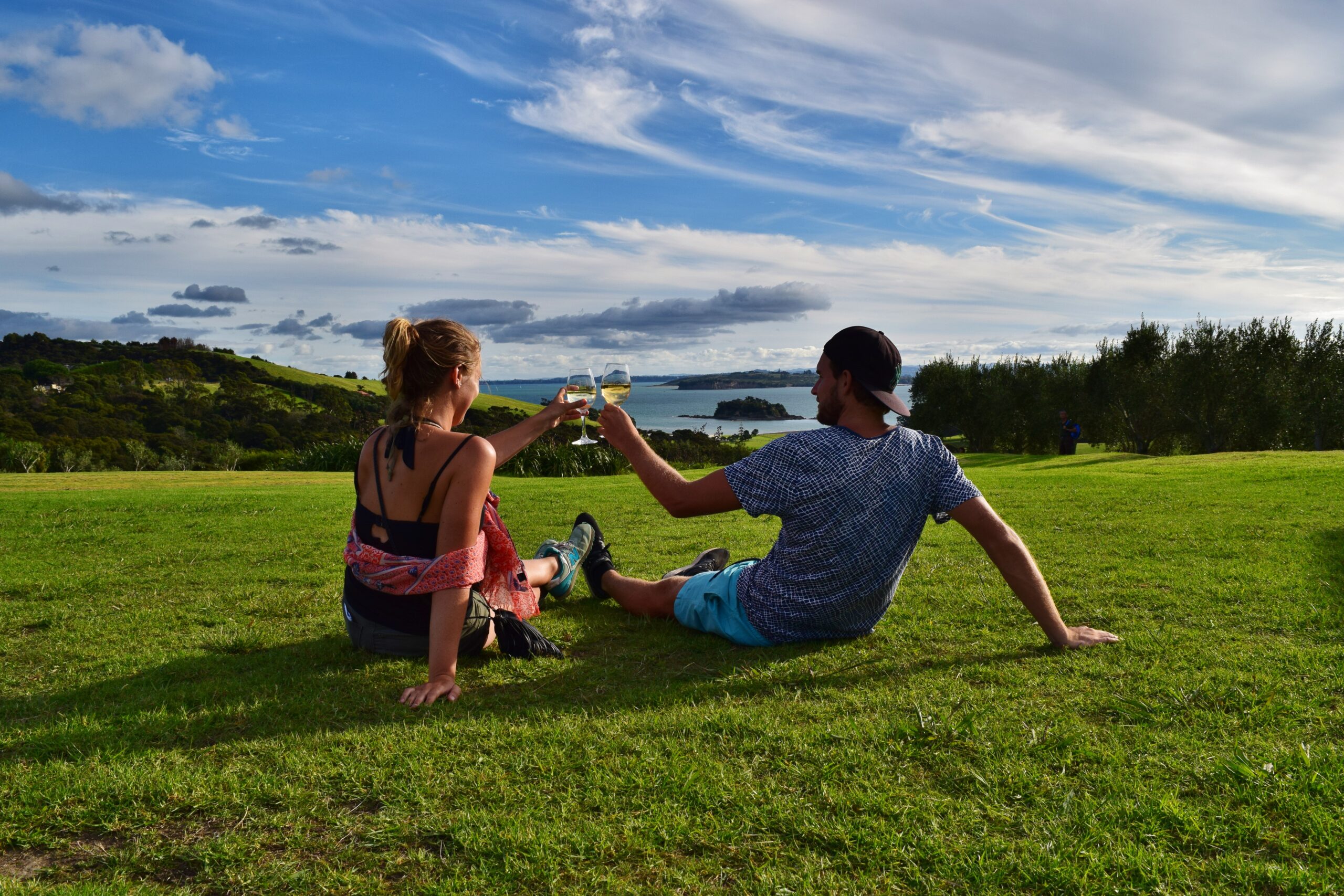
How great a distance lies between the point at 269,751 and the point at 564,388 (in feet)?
7.93

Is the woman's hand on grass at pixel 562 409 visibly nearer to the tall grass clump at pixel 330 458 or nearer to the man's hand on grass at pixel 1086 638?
the man's hand on grass at pixel 1086 638

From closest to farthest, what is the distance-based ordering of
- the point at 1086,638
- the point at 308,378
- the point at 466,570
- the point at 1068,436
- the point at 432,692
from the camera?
the point at 432,692 → the point at 466,570 → the point at 1086,638 → the point at 1068,436 → the point at 308,378

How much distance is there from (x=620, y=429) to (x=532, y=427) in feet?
2.16

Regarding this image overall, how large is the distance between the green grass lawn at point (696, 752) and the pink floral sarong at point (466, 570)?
420 millimetres

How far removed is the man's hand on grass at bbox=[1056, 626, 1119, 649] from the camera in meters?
4.68

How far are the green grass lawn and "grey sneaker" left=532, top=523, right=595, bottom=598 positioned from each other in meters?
0.20

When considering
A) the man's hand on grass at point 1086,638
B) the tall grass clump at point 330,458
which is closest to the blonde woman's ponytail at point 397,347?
the man's hand on grass at point 1086,638

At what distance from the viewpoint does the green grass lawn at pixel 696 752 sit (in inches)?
104

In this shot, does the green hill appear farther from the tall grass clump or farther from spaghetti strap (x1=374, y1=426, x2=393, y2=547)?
spaghetti strap (x1=374, y1=426, x2=393, y2=547)

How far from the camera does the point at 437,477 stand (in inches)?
174

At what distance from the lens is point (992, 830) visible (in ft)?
9.22

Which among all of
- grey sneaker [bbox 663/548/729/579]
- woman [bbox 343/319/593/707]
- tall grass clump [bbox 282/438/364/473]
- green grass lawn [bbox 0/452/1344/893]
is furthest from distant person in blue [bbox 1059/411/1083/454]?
woman [bbox 343/319/593/707]

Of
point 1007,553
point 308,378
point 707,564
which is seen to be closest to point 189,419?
point 308,378

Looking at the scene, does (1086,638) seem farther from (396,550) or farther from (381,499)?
(381,499)
